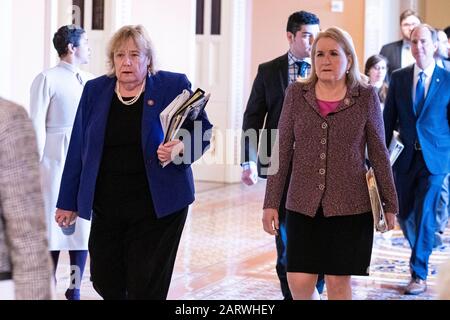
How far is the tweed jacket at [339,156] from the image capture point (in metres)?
4.82

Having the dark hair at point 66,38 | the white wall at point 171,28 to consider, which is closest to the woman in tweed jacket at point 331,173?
the dark hair at point 66,38

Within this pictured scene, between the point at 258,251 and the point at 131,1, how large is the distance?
3160 millimetres

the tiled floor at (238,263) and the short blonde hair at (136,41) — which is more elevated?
the short blonde hair at (136,41)

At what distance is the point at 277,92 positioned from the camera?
6082 millimetres

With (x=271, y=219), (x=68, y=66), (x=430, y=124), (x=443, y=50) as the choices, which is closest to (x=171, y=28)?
(x=443, y=50)

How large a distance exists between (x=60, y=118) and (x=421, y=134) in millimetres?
2492

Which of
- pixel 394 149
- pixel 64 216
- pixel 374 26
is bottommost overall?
pixel 64 216

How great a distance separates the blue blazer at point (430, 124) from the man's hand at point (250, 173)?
5.15 feet

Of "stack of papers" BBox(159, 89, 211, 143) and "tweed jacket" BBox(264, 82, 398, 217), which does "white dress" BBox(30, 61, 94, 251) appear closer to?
"stack of papers" BBox(159, 89, 211, 143)

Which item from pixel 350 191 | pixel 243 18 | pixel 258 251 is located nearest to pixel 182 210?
pixel 350 191

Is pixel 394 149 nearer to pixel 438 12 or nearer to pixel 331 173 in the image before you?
pixel 331 173

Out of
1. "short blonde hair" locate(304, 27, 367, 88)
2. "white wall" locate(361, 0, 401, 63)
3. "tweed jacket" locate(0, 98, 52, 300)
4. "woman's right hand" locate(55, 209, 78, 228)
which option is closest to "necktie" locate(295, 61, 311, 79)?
"short blonde hair" locate(304, 27, 367, 88)

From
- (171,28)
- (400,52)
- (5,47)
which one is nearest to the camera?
(5,47)

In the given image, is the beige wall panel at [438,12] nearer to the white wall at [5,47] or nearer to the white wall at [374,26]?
the white wall at [374,26]
